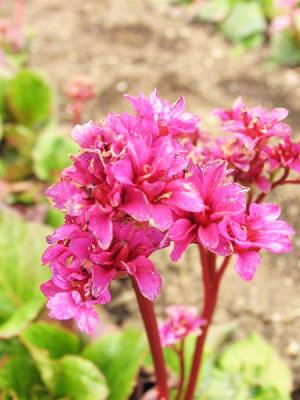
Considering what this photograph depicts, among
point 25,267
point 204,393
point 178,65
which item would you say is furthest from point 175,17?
point 204,393

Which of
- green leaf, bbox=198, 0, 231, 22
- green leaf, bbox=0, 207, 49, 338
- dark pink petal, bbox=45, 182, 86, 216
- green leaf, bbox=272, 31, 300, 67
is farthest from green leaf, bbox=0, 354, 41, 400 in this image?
green leaf, bbox=198, 0, 231, 22

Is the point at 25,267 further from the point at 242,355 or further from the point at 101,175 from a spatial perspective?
the point at 101,175

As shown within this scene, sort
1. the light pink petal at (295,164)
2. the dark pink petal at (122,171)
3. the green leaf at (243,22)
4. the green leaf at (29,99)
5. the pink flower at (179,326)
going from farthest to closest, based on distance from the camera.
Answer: the green leaf at (243,22)
the green leaf at (29,99)
the pink flower at (179,326)
the light pink petal at (295,164)
the dark pink petal at (122,171)

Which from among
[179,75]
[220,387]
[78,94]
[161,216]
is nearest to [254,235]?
[161,216]

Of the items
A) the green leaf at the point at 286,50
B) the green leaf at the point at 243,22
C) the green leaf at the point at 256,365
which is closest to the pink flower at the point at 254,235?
the green leaf at the point at 256,365

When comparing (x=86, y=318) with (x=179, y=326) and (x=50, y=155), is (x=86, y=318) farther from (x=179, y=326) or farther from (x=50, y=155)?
(x=50, y=155)

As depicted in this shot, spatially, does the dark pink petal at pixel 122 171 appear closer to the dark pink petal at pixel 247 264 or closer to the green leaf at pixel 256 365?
the dark pink petal at pixel 247 264

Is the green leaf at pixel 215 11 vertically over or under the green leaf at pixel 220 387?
over
